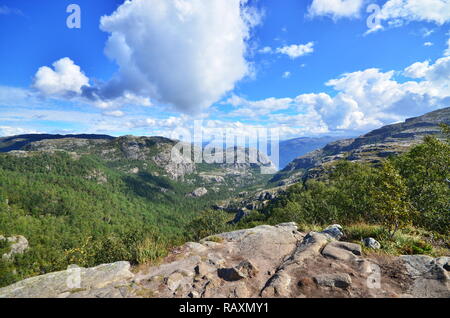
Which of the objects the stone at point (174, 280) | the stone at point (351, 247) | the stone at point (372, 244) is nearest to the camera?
the stone at point (174, 280)

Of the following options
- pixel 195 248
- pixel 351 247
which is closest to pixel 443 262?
pixel 351 247

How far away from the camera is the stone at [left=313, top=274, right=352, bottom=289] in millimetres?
8805

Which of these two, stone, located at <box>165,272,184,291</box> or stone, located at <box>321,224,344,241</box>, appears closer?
stone, located at <box>165,272,184,291</box>

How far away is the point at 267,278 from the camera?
10625 millimetres

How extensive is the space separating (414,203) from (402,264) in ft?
87.2

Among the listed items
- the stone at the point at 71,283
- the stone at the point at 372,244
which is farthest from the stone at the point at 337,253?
the stone at the point at 71,283

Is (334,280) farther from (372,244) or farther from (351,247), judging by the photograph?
(372,244)

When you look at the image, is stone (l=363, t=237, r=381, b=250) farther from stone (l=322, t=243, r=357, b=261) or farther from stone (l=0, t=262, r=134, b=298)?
stone (l=0, t=262, r=134, b=298)

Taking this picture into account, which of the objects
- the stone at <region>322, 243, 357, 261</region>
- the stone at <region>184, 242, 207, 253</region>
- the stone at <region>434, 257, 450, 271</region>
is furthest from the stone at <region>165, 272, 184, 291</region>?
the stone at <region>434, 257, 450, 271</region>

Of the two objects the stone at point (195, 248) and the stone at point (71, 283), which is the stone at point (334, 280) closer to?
the stone at point (195, 248)

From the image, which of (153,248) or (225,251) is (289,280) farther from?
(153,248)

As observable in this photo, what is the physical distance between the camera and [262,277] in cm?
1069

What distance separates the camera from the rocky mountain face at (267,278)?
8805mm

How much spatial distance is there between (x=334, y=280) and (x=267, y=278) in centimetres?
324
